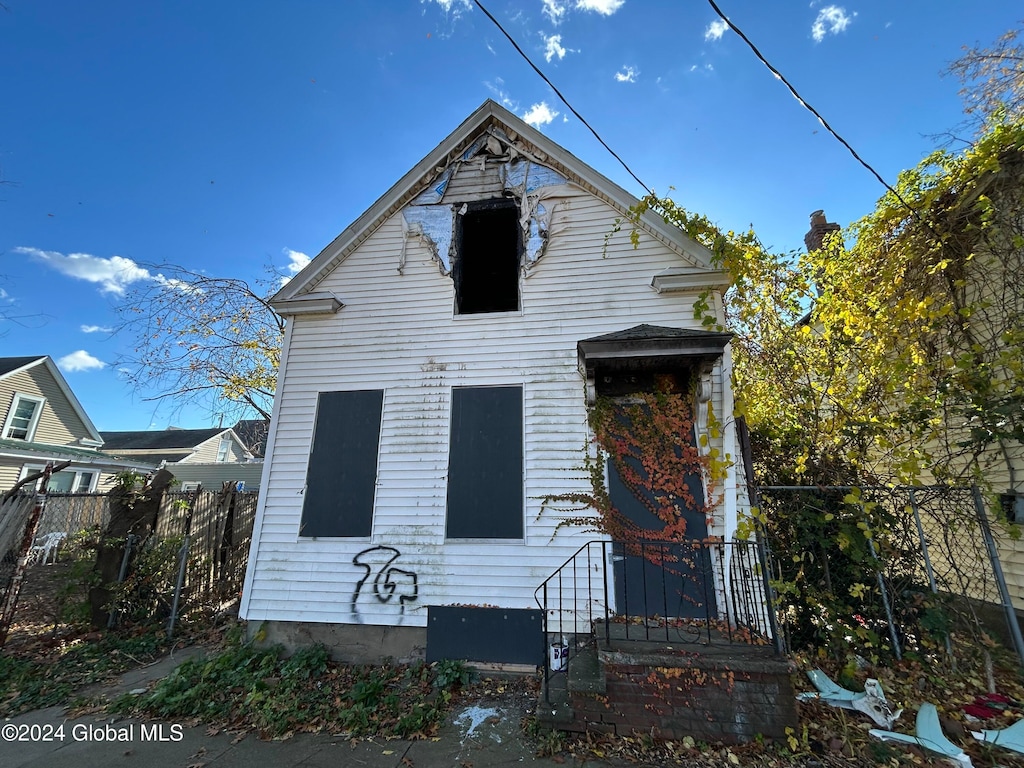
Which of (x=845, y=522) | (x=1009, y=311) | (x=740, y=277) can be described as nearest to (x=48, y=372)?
(x=740, y=277)

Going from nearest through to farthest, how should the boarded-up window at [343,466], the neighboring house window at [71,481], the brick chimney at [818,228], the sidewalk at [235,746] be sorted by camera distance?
the sidewalk at [235,746], the boarded-up window at [343,466], the brick chimney at [818,228], the neighboring house window at [71,481]

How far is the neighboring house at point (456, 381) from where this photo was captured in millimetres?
5551

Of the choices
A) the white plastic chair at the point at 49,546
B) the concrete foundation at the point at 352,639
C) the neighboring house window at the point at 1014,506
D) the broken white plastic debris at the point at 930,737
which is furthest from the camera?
the white plastic chair at the point at 49,546

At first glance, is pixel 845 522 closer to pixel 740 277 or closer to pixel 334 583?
pixel 740 277

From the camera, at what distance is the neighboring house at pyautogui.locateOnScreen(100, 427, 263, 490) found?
2500 centimetres

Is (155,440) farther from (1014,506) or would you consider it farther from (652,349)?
(1014,506)

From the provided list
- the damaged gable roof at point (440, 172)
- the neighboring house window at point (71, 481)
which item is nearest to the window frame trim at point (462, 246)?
the damaged gable roof at point (440, 172)

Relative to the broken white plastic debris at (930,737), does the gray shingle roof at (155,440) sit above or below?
above

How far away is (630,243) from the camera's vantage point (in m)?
6.33

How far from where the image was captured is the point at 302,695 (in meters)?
4.87

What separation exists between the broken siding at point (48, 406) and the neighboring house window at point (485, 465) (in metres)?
23.3

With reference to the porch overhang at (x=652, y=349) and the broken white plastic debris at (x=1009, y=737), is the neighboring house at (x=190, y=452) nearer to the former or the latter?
the porch overhang at (x=652, y=349)

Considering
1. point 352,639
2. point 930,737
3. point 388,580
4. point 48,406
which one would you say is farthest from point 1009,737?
point 48,406

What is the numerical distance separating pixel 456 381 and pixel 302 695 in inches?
167
